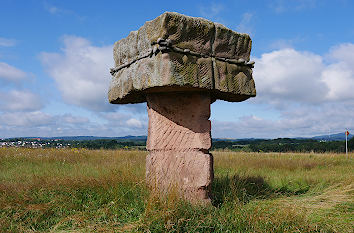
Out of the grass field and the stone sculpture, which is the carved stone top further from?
the grass field

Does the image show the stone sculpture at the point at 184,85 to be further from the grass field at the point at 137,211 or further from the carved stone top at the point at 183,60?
the grass field at the point at 137,211

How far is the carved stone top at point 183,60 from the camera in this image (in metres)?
3.18

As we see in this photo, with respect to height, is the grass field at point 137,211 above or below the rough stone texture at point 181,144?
below

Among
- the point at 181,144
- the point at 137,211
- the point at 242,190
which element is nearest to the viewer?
the point at 137,211

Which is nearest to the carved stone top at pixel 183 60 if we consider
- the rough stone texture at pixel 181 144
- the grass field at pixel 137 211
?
the rough stone texture at pixel 181 144

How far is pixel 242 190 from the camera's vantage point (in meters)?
4.16

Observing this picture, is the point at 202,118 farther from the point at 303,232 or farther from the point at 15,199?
the point at 15,199

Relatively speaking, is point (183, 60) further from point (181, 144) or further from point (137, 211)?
point (137, 211)

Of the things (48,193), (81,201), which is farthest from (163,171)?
(48,193)

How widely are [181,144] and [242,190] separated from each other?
123cm

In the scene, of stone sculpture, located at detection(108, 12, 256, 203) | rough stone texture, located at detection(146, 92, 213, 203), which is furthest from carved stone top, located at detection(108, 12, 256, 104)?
rough stone texture, located at detection(146, 92, 213, 203)

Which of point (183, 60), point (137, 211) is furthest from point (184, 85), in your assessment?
point (137, 211)

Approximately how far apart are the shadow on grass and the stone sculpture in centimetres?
37

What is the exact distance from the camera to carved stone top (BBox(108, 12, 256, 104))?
10.4 feet
